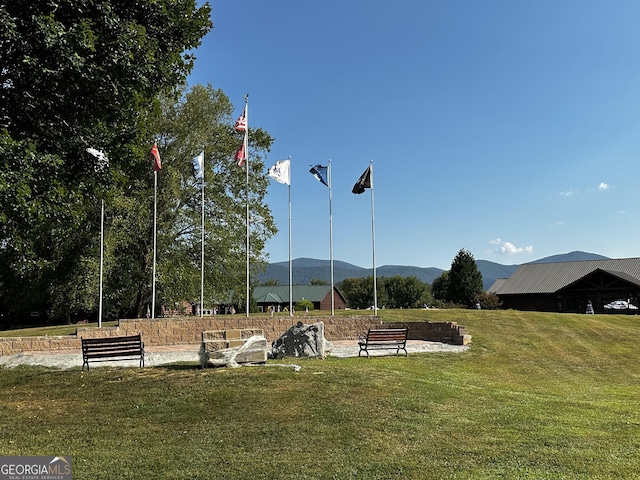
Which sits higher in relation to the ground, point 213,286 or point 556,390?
point 213,286

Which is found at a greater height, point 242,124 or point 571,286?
point 242,124

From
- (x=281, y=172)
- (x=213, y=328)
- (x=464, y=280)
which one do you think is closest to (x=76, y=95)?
(x=213, y=328)

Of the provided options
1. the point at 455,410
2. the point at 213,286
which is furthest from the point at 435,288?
the point at 455,410

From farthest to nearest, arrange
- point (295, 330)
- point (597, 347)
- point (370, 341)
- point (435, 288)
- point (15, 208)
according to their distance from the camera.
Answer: point (435, 288) < point (597, 347) < point (370, 341) < point (295, 330) < point (15, 208)

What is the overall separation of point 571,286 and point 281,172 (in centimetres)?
3727

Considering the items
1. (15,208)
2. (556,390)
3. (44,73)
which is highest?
(44,73)

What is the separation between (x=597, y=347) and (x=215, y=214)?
21.2 metres

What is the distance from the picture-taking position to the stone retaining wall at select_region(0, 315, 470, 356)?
746 inches

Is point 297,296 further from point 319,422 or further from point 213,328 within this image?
point 319,422

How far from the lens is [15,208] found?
34.1 ft

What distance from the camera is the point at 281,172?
79.5 ft

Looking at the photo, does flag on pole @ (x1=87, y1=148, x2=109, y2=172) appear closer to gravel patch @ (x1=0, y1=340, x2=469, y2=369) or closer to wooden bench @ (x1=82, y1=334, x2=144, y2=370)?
wooden bench @ (x1=82, y1=334, x2=144, y2=370)

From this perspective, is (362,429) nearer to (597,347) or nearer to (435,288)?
(597,347)

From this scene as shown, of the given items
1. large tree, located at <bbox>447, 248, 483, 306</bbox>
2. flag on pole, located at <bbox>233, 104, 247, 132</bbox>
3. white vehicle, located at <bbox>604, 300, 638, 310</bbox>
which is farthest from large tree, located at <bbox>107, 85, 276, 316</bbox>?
large tree, located at <bbox>447, 248, 483, 306</bbox>
